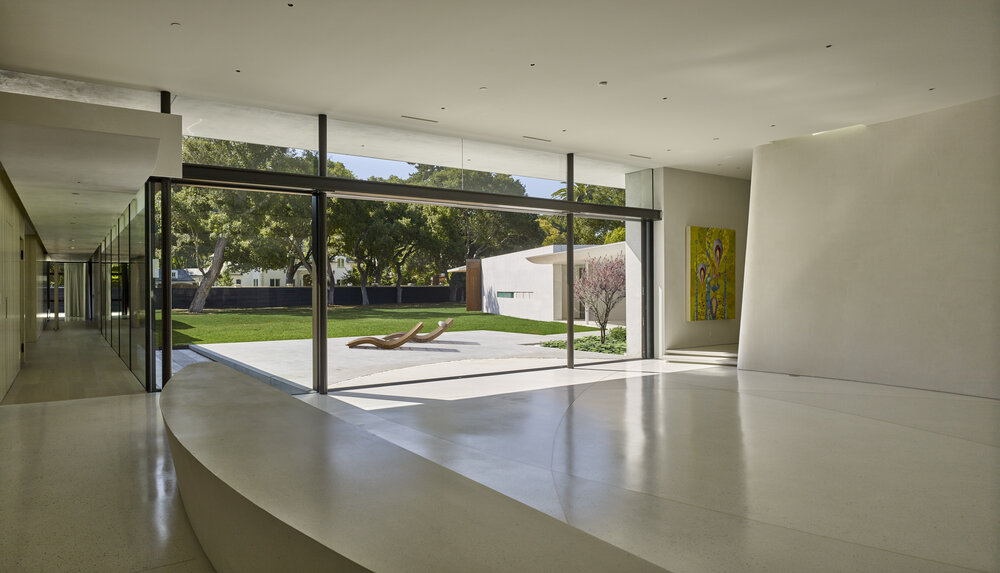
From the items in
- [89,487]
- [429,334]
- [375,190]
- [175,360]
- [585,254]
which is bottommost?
[89,487]

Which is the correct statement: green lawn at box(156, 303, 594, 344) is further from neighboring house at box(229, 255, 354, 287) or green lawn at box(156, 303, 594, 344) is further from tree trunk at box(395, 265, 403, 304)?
neighboring house at box(229, 255, 354, 287)

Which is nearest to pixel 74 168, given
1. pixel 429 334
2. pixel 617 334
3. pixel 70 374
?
pixel 70 374

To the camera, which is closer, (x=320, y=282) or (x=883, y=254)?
(x=320, y=282)

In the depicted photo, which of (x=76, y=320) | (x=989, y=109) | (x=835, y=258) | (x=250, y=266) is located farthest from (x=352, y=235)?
(x=76, y=320)

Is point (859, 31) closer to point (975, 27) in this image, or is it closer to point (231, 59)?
point (975, 27)

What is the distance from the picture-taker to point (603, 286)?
14.2 m

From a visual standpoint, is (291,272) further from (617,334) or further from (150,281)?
(617,334)

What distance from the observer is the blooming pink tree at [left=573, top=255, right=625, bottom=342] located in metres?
14.1

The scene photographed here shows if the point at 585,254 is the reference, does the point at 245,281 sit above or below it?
below

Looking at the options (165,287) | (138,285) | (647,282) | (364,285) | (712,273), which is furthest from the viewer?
(364,285)

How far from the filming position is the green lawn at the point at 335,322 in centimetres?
747

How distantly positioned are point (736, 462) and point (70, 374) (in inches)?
346

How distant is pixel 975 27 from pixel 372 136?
651cm

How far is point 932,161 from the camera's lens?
760cm
